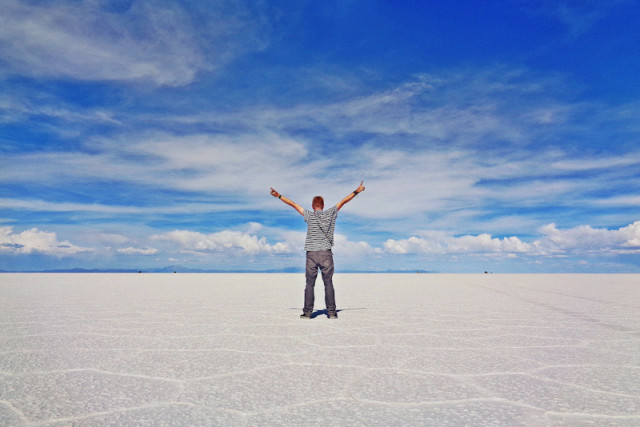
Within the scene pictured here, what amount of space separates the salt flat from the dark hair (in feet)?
4.74

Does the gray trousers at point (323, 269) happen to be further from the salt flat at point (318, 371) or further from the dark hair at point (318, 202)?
the dark hair at point (318, 202)

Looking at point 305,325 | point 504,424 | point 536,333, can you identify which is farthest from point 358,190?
point 504,424

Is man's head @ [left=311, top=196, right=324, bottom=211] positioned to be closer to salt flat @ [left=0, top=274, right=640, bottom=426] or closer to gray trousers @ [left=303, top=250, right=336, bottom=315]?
gray trousers @ [left=303, top=250, right=336, bottom=315]

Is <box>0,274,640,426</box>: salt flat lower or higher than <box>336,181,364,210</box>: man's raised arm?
lower

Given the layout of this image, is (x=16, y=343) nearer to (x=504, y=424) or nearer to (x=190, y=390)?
(x=190, y=390)

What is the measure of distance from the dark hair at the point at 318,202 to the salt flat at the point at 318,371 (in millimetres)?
1445

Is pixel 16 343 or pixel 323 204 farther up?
pixel 323 204

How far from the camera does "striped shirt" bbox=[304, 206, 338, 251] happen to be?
569 centimetres

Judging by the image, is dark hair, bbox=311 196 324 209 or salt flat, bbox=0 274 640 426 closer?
salt flat, bbox=0 274 640 426

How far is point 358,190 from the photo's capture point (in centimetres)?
552

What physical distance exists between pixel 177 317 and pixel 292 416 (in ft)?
13.6

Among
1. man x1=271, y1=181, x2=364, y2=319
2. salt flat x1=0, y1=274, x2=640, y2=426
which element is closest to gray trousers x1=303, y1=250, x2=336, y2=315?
man x1=271, y1=181, x2=364, y2=319

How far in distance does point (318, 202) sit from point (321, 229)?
368 millimetres

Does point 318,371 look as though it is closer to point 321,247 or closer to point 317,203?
point 321,247
